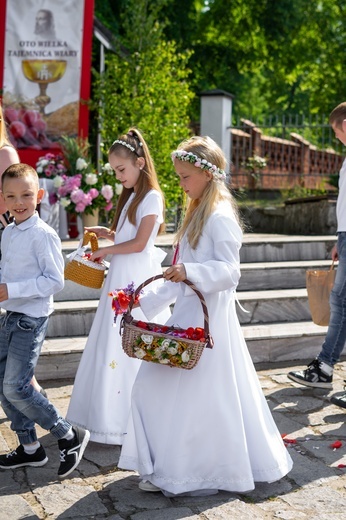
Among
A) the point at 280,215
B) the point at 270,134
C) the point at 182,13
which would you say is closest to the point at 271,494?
the point at 280,215

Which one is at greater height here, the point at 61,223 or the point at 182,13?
the point at 182,13

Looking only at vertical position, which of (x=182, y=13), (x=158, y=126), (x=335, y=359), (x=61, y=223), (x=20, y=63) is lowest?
(x=335, y=359)

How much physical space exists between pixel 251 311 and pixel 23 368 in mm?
3588

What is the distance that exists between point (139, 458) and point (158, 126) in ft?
25.6

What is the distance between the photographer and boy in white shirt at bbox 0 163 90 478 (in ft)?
12.9

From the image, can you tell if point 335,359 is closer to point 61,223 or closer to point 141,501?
point 141,501

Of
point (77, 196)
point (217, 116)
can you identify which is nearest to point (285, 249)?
point (77, 196)

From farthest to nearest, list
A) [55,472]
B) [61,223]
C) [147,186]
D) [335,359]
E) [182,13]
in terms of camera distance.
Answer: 1. [182,13]
2. [61,223]
3. [335,359]
4. [147,186]
5. [55,472]

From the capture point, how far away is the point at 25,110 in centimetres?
1135

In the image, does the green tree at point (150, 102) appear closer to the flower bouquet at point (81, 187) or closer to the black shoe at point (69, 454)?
the flower bouquet at point (81, 187)

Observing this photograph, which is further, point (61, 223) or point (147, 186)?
point (61, 223)

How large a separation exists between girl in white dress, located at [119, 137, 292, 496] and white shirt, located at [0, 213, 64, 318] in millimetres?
475

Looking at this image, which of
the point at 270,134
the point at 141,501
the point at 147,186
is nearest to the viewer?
the point at 141,501

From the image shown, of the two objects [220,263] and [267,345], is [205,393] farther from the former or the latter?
[267,345]
